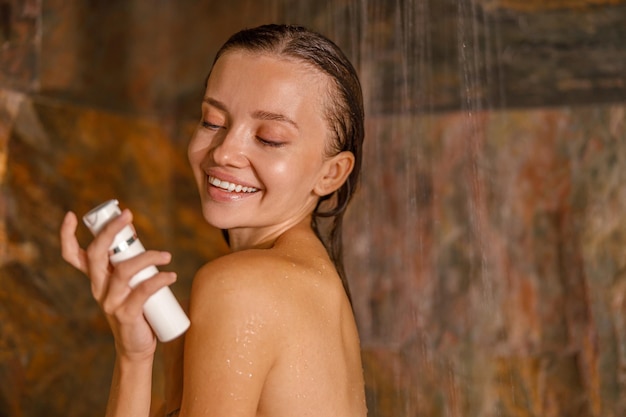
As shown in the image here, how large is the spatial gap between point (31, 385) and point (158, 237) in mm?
833

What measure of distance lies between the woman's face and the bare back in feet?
0.34

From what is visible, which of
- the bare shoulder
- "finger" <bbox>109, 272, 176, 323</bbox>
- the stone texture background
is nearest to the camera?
"finger" <bbox>109, 272, 176, 323</bbox>

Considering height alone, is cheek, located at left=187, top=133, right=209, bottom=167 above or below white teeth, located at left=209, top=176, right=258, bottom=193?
above

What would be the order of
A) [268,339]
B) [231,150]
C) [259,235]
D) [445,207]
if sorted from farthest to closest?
[445,207], [259,235], [231,150], [268,339]

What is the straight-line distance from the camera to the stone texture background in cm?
295

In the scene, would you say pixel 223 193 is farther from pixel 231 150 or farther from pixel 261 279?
pixel 261 279

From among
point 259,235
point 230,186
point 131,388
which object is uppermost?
point 230,186

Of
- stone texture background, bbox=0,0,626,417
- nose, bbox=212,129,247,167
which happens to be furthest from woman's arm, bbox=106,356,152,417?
stone texture background, bbox=0,0,626,417

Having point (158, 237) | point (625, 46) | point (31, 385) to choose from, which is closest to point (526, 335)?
point (625, 46)

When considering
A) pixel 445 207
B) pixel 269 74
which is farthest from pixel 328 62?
pixel 445 207

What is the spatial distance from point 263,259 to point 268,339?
121mm

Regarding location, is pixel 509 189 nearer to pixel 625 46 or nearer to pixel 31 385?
pixel 625 46

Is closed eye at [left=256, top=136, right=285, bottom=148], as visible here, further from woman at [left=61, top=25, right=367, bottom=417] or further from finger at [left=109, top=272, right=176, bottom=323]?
finger at [left=109, top=272, right=176, bottom=323]

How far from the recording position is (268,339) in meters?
1.16
